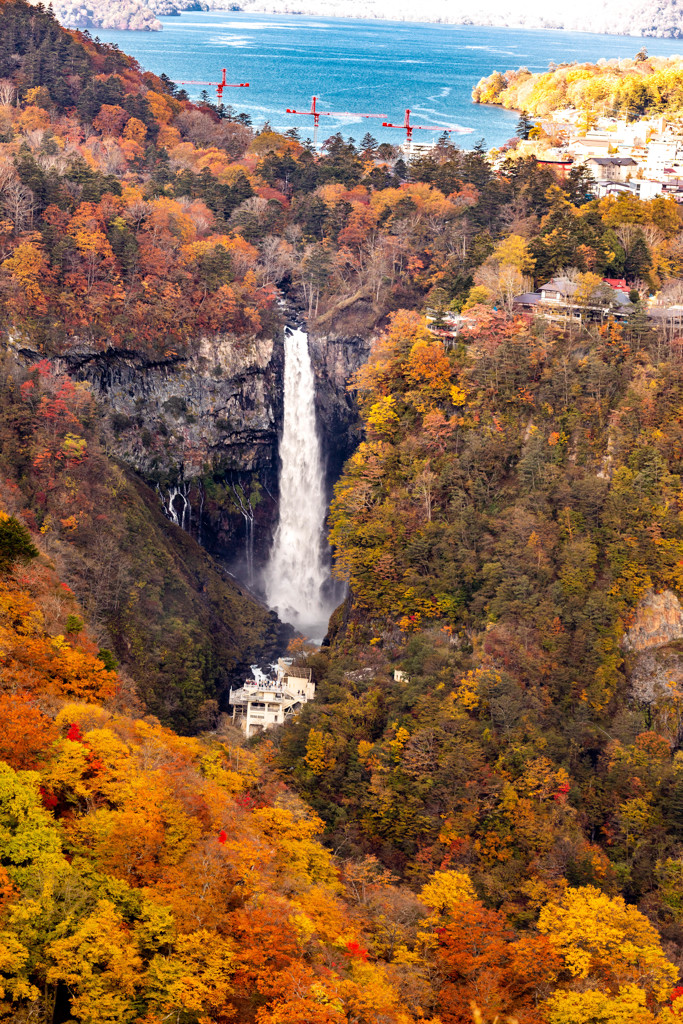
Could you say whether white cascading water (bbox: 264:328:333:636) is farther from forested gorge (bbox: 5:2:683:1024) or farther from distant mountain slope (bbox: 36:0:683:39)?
distant mountain slope (bbox: 36:0:683:39)

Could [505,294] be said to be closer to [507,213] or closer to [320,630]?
[507,213]

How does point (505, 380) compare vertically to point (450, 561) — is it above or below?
above

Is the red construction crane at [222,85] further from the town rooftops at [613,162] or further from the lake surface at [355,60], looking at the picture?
the town rooftops at [613,162]

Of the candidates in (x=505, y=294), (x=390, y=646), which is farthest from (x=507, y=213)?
(x=390, y=646)

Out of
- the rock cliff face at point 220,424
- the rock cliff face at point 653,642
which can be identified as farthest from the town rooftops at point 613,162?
the rock cliff face at point 653,642

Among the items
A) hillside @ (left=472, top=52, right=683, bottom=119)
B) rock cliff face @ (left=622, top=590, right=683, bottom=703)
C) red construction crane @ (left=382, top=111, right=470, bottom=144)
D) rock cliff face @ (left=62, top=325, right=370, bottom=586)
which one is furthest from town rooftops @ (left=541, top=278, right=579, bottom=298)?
red construction crane @ (left=382, top=111, right=470, bottom=144)

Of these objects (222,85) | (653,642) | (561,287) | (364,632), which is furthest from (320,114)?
(653,642)
